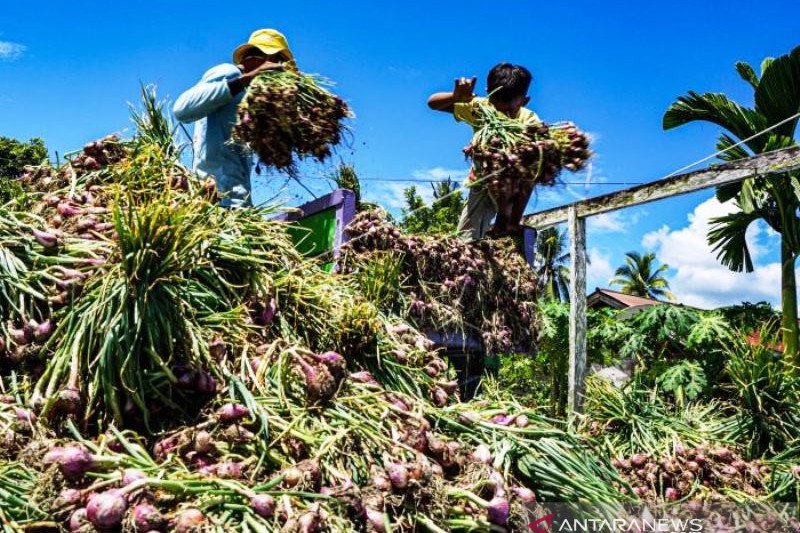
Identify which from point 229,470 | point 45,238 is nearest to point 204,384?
point 229,470

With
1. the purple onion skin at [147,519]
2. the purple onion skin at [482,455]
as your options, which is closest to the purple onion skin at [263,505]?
the purple onion skin at [147,519]

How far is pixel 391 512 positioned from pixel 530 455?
1.92 feet

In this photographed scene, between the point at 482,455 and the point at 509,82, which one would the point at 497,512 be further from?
the point at 509,82

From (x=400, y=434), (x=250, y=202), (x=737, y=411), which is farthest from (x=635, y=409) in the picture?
(x=250, y=202)

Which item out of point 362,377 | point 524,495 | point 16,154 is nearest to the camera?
point 524,495

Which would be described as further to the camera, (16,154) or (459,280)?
(16,154)

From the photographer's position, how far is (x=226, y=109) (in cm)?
393

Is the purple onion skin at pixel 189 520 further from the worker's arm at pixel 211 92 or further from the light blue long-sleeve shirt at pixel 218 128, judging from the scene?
the worker's arm at pixel 211 92

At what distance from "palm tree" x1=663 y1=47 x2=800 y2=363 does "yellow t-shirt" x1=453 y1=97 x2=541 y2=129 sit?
28.5 ft

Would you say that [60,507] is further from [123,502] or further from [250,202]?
[250,202]

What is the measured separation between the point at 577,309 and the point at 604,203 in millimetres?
816

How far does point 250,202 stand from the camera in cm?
388

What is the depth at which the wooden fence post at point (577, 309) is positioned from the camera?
4660mm

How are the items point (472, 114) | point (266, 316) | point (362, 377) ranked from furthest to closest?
point (472, 114), point (266, 316), point (362, 377)
